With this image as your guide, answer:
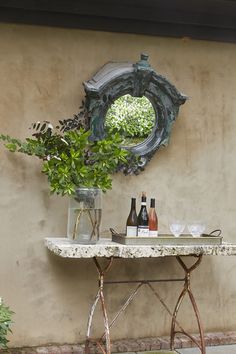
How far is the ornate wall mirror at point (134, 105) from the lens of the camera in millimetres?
3875

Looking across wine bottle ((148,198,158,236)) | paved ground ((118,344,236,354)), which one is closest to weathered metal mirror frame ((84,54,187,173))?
wine bottle ((148,198,158,236))

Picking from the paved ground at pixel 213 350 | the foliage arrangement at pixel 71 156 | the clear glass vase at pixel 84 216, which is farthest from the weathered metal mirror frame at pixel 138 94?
the paved ground at pixel 213 350

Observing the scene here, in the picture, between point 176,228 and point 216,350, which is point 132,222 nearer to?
point 176,228

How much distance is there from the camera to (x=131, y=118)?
4.05 meters

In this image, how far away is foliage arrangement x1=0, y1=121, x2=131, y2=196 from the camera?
3.50 metres

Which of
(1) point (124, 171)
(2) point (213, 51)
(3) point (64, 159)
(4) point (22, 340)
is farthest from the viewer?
(2) point (213, 51)

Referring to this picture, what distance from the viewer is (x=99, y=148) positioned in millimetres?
3615

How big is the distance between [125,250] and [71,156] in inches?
29.7

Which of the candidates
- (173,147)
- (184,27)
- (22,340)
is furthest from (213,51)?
(22,340)

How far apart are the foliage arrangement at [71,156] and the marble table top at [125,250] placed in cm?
39

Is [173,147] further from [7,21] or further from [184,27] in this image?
[7,21]

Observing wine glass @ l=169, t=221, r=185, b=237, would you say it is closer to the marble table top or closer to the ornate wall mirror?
the marble table top

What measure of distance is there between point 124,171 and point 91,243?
2.54 ft

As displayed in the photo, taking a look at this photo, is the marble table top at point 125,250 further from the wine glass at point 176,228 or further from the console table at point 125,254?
the wine glass at point 176,228
